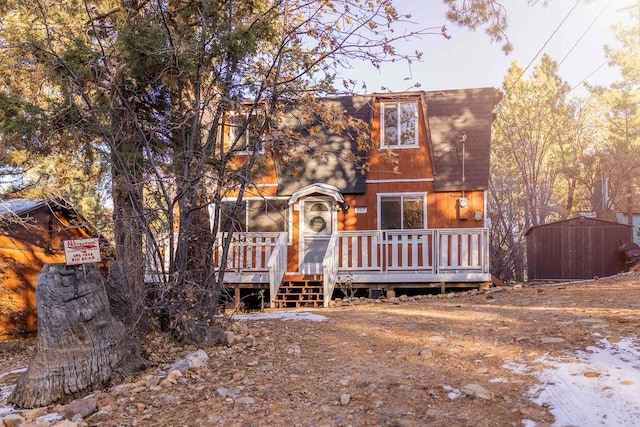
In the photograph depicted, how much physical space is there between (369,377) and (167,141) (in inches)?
143

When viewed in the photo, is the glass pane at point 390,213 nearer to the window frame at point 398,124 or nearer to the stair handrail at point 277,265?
the window frame at point 398,124

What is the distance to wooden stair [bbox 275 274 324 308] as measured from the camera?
33.0ft

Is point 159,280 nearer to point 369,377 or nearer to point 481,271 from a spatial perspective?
point 369,377

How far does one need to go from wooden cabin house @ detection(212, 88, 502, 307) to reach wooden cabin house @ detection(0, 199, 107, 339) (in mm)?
3614

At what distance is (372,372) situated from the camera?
12.8 ft

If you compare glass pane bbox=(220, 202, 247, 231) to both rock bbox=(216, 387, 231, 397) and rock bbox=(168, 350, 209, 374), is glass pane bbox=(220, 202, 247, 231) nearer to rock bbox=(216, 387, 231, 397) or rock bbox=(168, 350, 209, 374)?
rock bbox=(168, 350, 209, 374)

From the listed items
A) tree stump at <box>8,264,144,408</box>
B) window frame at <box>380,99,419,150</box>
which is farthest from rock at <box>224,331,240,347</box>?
window frame at <box>380,99,419,150</box>

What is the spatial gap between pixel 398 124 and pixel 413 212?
7.45 ft

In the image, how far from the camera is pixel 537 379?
136 inches

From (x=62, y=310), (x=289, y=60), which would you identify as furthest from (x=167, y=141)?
(x=62, y=310)

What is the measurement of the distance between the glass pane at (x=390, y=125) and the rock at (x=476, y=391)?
31.6 feet

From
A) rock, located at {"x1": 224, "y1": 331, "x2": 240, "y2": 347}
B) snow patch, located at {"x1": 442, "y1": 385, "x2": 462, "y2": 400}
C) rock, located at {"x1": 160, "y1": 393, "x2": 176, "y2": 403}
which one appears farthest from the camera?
rock, located at {"x1": 224, "y1": 331, "x2": 240, "y2": 347}

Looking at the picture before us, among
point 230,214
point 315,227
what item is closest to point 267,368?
point 230,214

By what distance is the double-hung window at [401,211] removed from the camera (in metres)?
12.3
